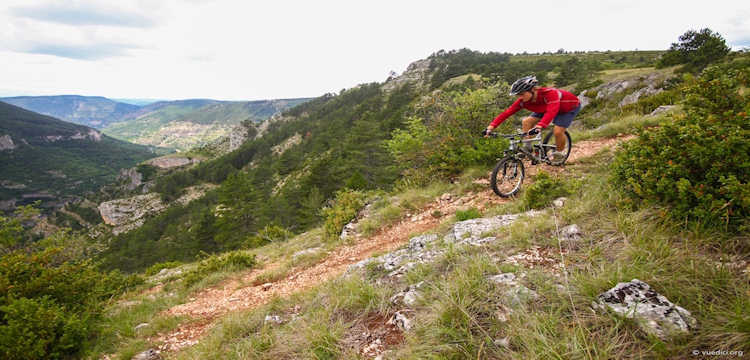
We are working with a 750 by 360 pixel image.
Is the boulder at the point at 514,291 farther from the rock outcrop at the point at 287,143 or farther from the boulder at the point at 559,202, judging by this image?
the rock outcrop at the point at 287,143

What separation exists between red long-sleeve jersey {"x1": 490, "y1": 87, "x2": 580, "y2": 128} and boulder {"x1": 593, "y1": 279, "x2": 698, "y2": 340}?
4.37 metres

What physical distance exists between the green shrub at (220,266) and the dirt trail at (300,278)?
53 centimetres

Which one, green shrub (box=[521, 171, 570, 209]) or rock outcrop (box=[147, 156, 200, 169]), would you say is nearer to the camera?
green shrub (box=[521, 171, 570, 209])

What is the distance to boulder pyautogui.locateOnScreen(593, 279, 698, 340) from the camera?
6.28ft

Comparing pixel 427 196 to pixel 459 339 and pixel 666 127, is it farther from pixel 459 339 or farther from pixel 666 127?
pixel 459 339

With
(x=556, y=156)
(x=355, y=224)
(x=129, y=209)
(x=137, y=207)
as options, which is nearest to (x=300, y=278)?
(x=355, y=224)

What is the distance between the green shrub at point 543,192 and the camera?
5.34 meters

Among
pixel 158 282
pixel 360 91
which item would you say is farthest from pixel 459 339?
pixel 360 91

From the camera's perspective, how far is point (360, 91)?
433ft

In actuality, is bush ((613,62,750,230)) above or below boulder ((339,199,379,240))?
above

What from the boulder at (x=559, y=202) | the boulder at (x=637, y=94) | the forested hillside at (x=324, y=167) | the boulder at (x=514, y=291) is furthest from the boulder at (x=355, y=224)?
the boulder at (x=637, y=94)

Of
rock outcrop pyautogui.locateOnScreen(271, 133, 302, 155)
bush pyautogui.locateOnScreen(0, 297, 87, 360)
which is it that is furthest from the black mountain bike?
rock outcrop pyautogui.locateOnScreen(271, 133, 302, 155)

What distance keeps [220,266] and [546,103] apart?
353 inches

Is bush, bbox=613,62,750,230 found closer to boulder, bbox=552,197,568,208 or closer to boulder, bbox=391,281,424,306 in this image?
boulder, bbox=552,197,568,208
